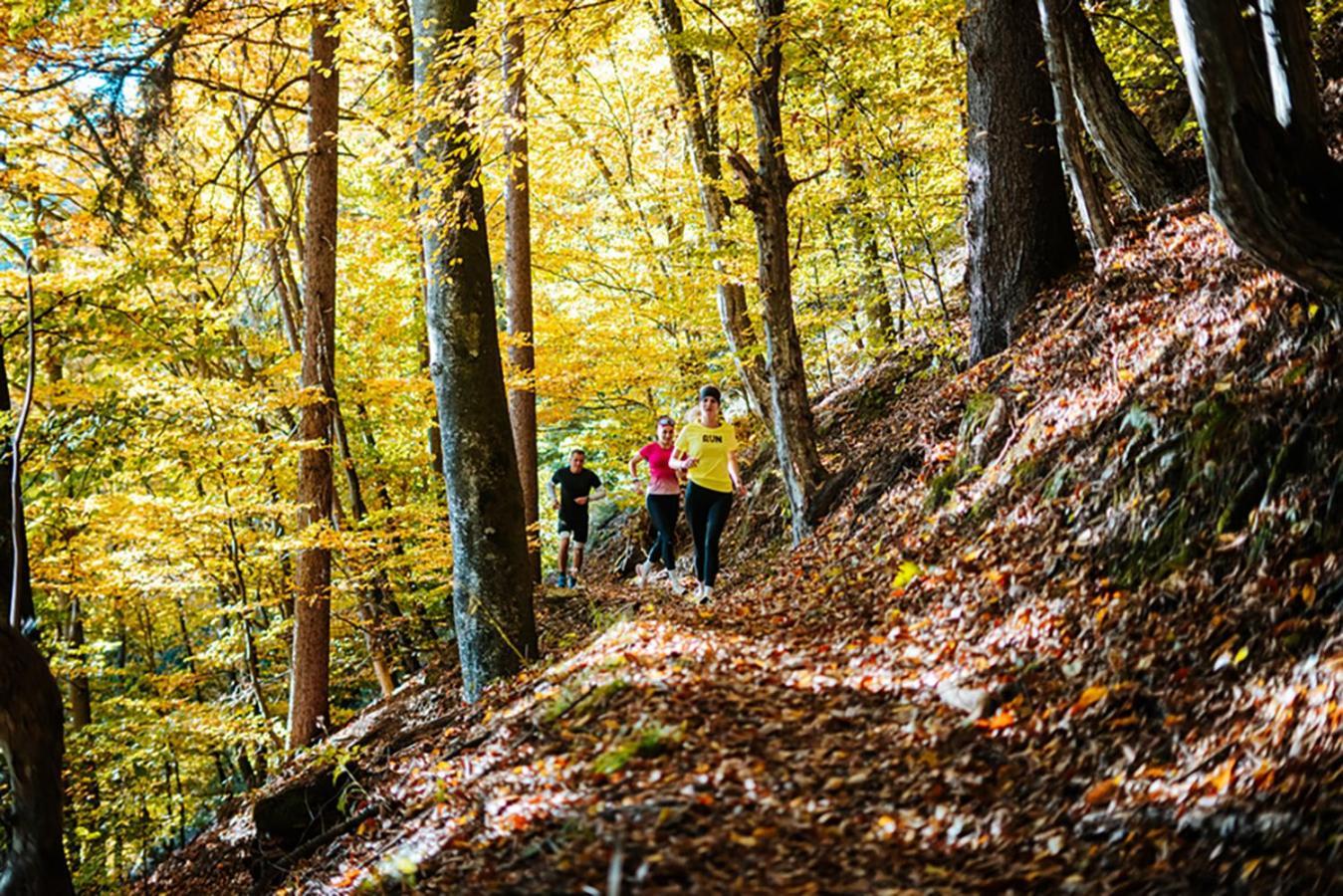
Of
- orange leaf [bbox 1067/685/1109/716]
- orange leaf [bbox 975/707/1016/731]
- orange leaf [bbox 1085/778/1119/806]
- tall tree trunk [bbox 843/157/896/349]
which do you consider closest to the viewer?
orange leaf [bbox 1085/778/1119/806]

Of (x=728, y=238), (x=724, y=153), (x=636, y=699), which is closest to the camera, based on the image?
(x=636, y=699)

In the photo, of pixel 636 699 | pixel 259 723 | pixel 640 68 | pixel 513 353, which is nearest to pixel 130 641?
pixel 259 723

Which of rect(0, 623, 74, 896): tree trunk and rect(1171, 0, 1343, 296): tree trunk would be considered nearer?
rect(1171, 0, 1343, 296): tree trunk

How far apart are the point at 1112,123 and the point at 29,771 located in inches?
Answer: 363

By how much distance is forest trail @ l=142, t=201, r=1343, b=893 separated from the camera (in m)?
3.28

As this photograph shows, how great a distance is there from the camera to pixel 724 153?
9555mm

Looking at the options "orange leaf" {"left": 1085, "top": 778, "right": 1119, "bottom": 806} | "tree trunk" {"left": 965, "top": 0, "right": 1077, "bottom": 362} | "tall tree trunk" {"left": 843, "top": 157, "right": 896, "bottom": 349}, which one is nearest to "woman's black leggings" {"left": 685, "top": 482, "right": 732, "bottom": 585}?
"tree trunk" {"left": 965, "top": 0, "right": 1077, "bottom": 362}

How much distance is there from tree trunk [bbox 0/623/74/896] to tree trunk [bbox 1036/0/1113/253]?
8.44m

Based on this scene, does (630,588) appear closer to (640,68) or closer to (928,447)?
(928,447)

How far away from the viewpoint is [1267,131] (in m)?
4.50

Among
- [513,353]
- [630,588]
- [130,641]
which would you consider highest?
[513,353]

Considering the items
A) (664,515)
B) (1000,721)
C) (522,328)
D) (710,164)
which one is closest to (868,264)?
(710,164)

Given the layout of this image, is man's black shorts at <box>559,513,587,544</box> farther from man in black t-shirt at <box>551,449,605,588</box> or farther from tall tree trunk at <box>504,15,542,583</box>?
tall tree trunk at <box>504,15,542,583</box>

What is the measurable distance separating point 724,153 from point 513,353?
4.76 metres
